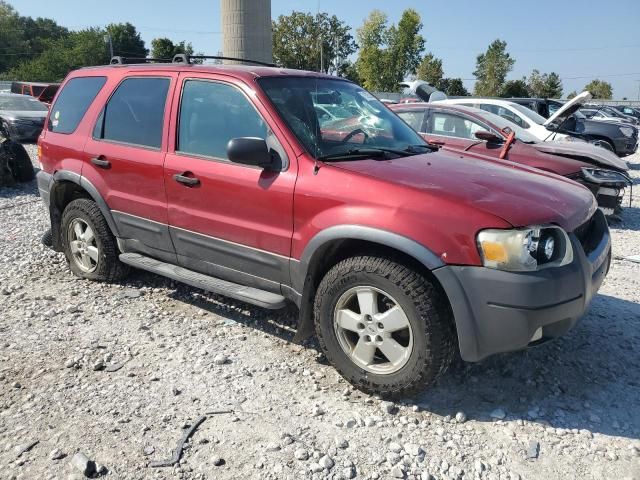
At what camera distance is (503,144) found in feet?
24.7

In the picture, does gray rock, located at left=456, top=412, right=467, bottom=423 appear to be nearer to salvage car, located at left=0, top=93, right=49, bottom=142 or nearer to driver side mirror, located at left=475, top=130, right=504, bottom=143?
driver side mirror, located at left=475, top=130, right=504, bottom=143

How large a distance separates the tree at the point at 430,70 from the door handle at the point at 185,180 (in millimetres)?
53019

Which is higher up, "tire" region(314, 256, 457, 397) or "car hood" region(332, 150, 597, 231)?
"car hood" region(332, 150, 597, 231)

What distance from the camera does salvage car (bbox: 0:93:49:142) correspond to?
1598cm

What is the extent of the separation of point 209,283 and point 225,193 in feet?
2.22

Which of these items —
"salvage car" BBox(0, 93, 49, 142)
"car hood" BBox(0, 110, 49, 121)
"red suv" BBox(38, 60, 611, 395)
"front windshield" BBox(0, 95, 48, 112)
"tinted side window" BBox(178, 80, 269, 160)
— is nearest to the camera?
"red suv" BBox(38, 60, 611, 395)

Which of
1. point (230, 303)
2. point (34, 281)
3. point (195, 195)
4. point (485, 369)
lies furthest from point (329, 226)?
point (34, 281)

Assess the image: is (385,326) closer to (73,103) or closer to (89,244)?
(89,244)

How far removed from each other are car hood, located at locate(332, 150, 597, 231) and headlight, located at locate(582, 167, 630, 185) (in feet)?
12.7

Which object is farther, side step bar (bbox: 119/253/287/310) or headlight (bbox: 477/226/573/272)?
side step bar (bbox: 119/253/287/310)

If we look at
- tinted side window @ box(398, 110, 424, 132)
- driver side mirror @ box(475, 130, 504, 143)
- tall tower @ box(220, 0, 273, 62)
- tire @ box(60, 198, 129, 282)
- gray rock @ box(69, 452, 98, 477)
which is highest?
tall tower @ box(220, 0, 273, 62)

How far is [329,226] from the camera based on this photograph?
3.13m

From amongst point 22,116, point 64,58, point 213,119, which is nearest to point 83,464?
point 213,119

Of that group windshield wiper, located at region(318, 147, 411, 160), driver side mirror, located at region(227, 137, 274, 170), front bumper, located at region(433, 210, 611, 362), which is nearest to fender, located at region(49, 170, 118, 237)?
driver side mirror, located at region(227, 137, 274, 170)
